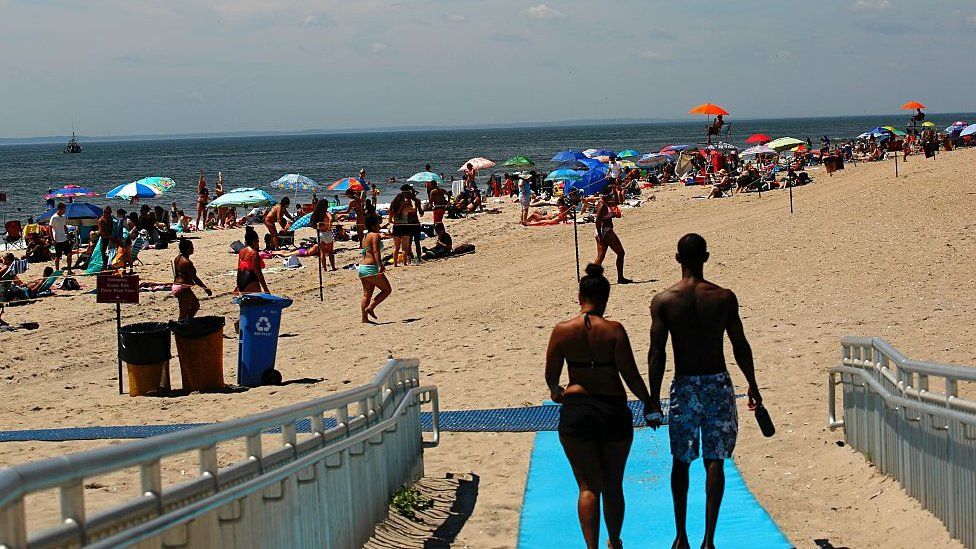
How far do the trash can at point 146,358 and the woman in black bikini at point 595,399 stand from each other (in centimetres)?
710

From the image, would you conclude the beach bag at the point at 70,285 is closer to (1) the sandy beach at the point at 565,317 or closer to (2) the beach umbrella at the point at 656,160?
(1) the sandy beach at the point at 565,317

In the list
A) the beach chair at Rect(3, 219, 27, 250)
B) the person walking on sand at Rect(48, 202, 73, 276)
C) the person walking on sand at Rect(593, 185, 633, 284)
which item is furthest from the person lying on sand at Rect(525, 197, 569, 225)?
the beach chair at Rect(3, 219, 27, 250)

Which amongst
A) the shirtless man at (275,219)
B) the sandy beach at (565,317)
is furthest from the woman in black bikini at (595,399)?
the shirtless man at (275,219)

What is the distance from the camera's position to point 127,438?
920cm

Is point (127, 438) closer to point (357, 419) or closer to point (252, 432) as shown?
point (357, 419)

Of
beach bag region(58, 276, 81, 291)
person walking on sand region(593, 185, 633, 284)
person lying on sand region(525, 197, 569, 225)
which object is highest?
person walking on sand region(593, 185, 633, 284)

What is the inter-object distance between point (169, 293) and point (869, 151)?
3744 centimetres

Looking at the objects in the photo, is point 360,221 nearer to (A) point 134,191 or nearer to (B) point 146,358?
(A) point 134,191

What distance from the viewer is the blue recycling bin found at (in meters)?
11.7

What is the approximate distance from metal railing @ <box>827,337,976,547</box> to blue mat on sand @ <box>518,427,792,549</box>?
2.66 feet

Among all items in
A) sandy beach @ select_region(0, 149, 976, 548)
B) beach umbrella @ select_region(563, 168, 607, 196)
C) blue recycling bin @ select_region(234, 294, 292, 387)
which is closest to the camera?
sandy beach @ select_region(0, 149, 976, 548)

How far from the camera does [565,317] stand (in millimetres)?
14531

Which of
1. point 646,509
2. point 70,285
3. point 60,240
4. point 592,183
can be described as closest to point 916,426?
point 646,509

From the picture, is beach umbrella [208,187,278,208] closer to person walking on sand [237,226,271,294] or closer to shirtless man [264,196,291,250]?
shirtless man [264,196,291,250]
